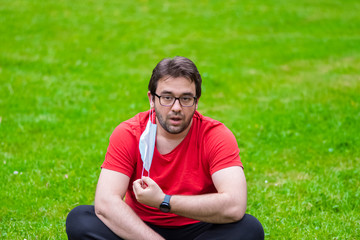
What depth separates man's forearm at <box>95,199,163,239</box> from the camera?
3711mm

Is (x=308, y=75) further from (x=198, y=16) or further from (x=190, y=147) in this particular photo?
(x=190, y=147)

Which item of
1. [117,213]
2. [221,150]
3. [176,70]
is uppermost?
[176,70]

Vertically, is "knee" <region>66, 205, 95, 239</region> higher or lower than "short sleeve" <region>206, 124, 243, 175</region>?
lower

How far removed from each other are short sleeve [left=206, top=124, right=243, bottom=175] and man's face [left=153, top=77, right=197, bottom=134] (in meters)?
0.26

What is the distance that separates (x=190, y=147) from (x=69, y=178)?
2622 millimetres

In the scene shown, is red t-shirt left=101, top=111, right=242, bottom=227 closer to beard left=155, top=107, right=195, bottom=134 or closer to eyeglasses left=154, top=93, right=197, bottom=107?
beard left=155, top=107, right=195, bottom=134

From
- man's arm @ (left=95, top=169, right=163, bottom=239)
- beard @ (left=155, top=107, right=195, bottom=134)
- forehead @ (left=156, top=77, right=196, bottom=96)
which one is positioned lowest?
man's arm @ (left=95, top=169, right=163, bottom=239)

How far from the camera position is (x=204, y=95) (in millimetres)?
9906

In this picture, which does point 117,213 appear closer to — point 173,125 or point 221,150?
point 173,125

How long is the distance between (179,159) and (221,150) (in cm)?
39

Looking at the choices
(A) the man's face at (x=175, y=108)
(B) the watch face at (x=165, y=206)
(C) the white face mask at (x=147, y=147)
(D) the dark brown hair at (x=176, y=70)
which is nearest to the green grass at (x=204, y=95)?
(C) the white face mask at (x=147, y=147)

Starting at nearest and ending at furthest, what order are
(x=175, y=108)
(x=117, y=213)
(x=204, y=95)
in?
(x=117, y=213)
(x=175, y=108)
(x=204, y=95)

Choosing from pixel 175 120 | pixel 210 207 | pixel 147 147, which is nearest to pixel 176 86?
pixel 175 120

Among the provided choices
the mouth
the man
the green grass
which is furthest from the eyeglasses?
the green grass
